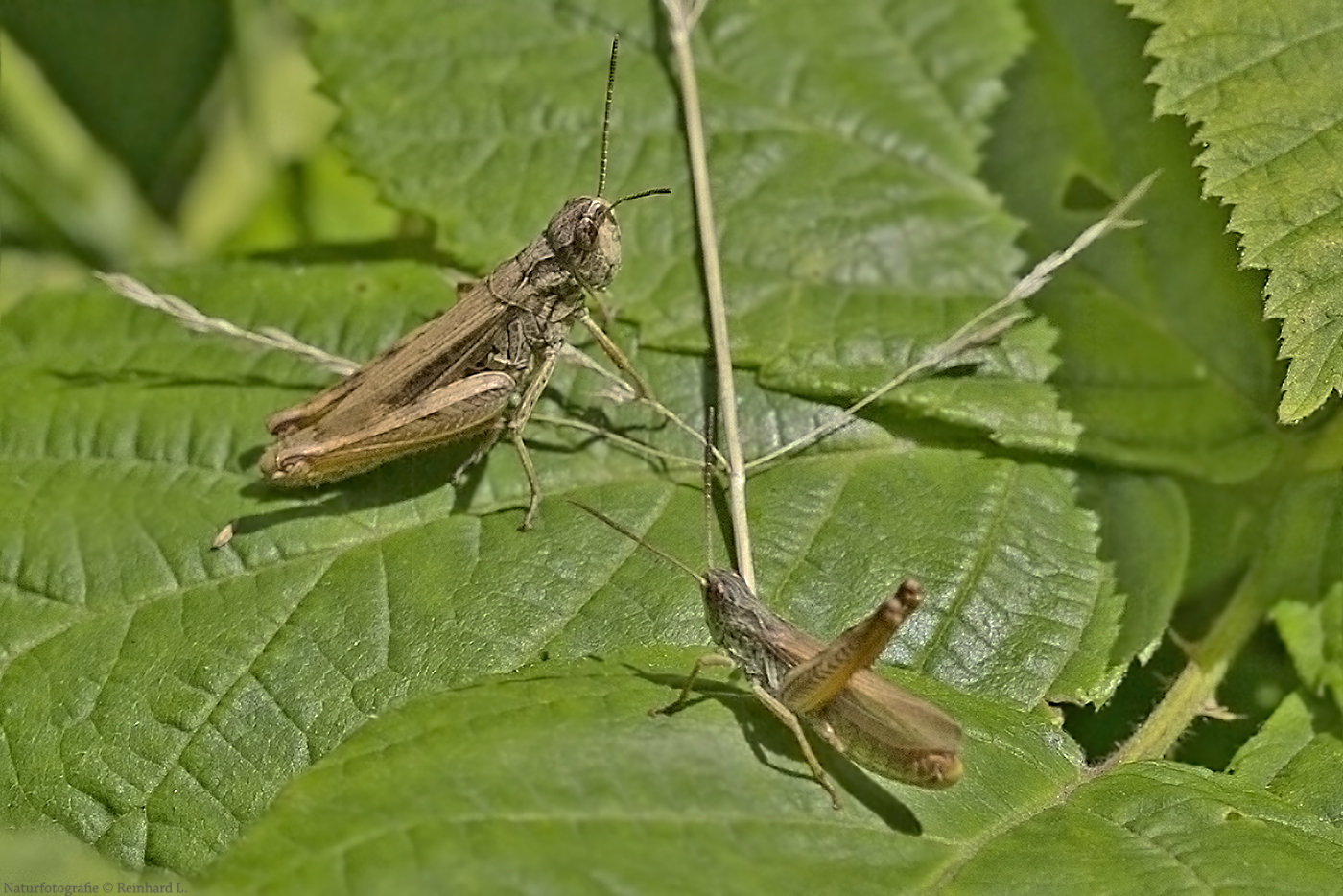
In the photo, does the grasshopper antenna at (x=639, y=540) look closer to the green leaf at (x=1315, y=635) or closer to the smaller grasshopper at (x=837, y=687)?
the smaller grasshopper at (x=837, y=687)

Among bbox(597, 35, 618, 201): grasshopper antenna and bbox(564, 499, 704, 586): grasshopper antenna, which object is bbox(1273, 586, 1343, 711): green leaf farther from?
bbox(597, 35, 618, 201): grasshopper antenna

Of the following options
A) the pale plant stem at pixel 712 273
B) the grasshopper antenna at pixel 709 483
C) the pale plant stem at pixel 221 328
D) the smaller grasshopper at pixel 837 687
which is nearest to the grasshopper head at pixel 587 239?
the pale plant stem at pixel 712 273

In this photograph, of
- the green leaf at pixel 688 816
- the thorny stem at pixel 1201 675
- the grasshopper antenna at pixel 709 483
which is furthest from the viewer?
the grasshopper antenna at pixel 709 483

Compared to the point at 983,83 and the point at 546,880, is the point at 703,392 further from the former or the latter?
the point at 546,880

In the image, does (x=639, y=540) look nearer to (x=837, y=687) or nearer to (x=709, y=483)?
(x=709, y=483)

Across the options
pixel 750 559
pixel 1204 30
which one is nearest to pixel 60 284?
pixel 750 559

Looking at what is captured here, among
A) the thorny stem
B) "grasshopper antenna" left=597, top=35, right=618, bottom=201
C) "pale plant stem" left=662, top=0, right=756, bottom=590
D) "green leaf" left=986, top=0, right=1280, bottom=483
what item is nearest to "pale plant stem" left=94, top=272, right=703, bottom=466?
"pale plant stem" left=662, top=0, right=756, bottom=590

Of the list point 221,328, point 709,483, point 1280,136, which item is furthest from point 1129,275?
point 221,328
